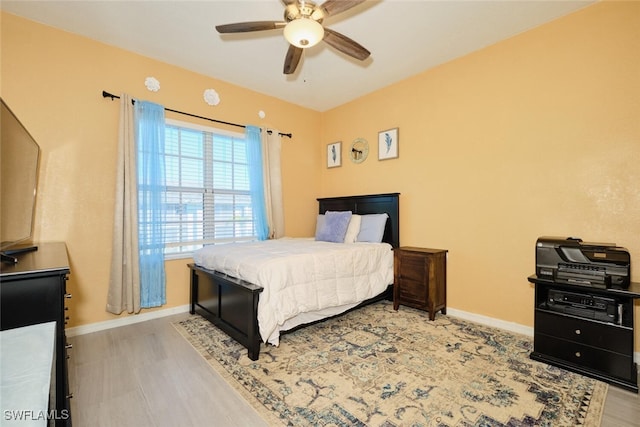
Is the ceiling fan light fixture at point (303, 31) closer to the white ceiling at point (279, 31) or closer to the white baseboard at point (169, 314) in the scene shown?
the white ceiling at point (279, 31)

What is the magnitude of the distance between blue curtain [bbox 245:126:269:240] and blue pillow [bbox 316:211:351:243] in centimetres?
79

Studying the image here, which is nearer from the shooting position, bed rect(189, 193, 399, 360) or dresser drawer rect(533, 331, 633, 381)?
dresser drawer rect(533, 331, 633, 381)

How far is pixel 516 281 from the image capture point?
2721mm

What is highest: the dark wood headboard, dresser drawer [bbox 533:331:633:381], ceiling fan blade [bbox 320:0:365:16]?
ceiling fan blade [bbox 320:0:365:16]

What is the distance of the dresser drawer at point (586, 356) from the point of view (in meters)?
1.85

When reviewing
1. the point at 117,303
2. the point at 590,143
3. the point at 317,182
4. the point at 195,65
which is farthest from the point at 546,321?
the point at 195,65

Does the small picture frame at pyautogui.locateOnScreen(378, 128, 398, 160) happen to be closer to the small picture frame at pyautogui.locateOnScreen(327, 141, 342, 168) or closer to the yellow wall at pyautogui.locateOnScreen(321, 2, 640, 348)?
the yellow wall at pyautogui.locateOnScreen(321, 2, 640, 348)

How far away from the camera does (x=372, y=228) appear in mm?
3609

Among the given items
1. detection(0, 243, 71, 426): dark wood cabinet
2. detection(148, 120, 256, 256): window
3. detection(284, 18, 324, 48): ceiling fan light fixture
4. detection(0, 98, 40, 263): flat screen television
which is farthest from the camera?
detection(148, 120, 256, 256): window

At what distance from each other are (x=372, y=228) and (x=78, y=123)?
10.8 feet

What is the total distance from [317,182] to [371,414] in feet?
11.9

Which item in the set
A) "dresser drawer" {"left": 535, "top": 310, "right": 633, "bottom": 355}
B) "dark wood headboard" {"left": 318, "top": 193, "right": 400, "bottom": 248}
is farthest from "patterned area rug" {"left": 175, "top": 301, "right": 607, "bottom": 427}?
"dark wood headboard" {"left": 318, "top": 193, "right": 400, "bottom": 248}

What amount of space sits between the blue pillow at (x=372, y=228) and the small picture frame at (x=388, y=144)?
2.70ft

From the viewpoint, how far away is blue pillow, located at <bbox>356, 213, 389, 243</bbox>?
139 inches
